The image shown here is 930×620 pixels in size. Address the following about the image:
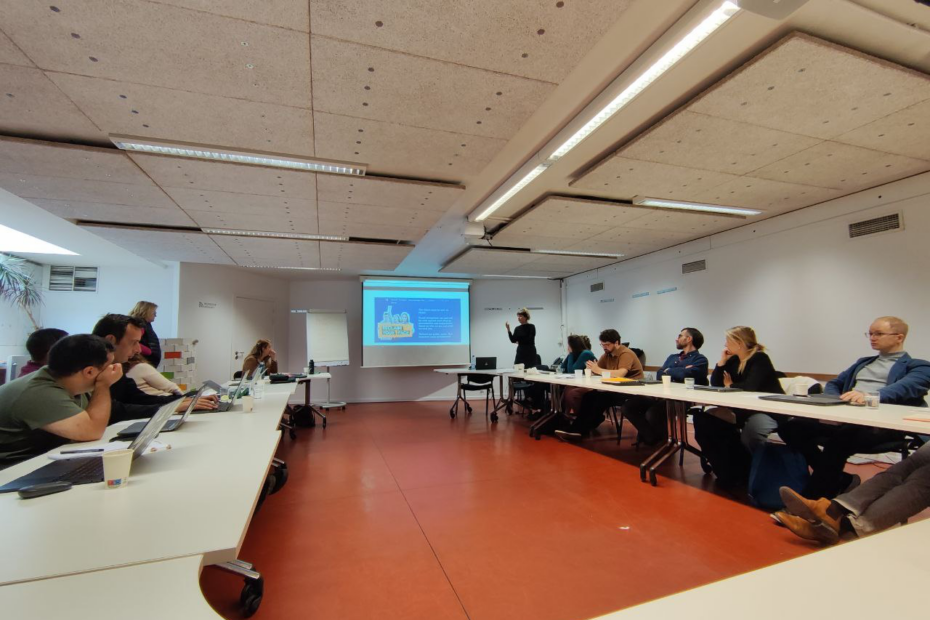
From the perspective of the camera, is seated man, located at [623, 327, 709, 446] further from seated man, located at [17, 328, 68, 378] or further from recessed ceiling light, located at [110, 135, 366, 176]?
seated man, located at [17, 328, 68, 378]

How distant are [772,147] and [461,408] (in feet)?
20.4

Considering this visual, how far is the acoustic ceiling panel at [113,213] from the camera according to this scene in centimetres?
404

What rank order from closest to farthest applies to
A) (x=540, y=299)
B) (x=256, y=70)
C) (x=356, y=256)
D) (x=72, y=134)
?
(x=256, y=70), (x=72, y=134), (x=356, y=256), (x=540, y=299)

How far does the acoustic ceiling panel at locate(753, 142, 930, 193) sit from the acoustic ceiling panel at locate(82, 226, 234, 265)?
639cm

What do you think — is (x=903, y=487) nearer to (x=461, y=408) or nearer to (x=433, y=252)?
(x=433, y=252)

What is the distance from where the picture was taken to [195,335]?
22.3 feet

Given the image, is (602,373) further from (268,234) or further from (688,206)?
(268,234)

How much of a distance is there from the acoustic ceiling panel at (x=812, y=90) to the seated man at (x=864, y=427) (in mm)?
1394

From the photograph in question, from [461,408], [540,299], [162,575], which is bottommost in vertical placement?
[461,408]

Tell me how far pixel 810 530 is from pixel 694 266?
461 centimetres

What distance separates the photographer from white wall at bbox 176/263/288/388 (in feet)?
22.1

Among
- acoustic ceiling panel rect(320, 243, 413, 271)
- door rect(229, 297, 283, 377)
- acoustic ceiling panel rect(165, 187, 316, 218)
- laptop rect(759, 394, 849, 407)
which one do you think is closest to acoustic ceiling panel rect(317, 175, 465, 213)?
acoustic ceiling panel rect(165, 187, 316, 218)

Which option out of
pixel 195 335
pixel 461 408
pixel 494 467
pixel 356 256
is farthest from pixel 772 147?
pixel 195 335

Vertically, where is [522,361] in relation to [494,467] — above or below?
above
